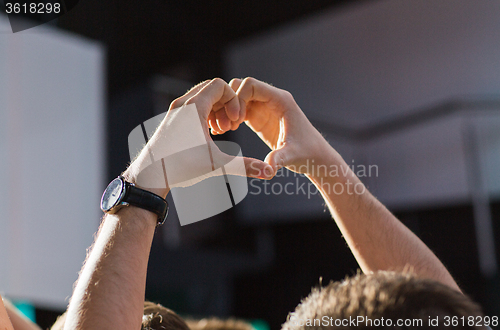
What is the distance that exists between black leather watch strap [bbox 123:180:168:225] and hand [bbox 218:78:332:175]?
264 millimetres

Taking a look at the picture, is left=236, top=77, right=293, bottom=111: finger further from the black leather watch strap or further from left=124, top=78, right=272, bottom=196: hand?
the black leather watch strap

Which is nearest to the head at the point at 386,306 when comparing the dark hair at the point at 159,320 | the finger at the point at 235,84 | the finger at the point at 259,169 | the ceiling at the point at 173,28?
the finger at the point at 259,169

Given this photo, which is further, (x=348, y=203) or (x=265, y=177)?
(x=348, y=203)

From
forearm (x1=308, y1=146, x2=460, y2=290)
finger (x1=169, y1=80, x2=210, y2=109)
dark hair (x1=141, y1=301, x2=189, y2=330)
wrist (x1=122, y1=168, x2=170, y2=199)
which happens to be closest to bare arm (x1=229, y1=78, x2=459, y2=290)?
forearm (x1=308, y1=146, x2=460, y2=290)

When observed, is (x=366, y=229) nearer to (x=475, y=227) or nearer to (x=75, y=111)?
(x=475, y=227)

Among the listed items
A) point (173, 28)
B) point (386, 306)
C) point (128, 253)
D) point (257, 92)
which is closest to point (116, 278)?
point (128, 253)

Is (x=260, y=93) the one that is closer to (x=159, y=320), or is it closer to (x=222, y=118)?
(x=222, y=118)

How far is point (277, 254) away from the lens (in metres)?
2.97

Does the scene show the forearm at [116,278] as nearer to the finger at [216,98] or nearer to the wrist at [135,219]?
the wrist at [135,219]

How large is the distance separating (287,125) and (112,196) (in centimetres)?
39

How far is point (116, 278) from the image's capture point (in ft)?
1.85

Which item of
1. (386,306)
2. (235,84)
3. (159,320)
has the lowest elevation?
(159,320)

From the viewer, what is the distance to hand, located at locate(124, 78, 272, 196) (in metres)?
0.67

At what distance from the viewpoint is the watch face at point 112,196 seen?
644 mm
